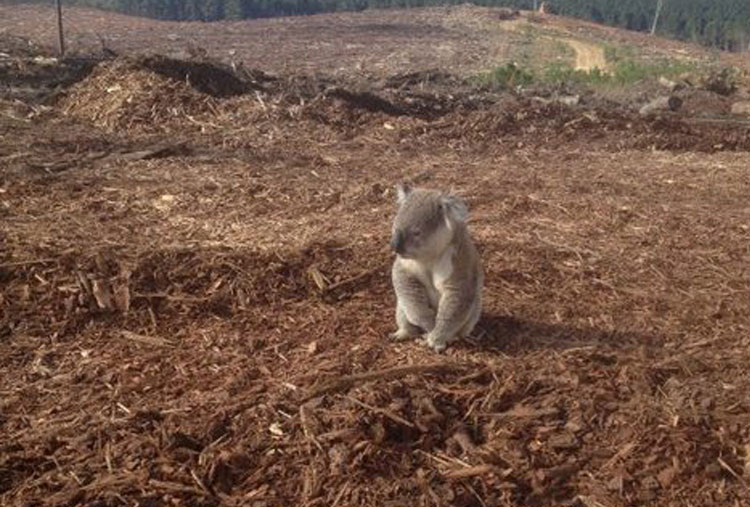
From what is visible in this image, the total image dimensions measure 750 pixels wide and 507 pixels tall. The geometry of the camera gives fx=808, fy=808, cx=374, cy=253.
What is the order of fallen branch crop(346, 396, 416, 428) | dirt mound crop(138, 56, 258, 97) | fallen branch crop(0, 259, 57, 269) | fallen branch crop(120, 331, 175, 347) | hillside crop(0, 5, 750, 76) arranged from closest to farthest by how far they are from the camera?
fallen branch crop(346, 396, 416, 428) < fallen branch crop(120, 331, 175, 347) < fallen branch crop(0, 259, 57, 269) < dirt mound crop(138, 56, 258, 97) < hillside crop(0, 5, 750, 76)

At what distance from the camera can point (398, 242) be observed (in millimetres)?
5078

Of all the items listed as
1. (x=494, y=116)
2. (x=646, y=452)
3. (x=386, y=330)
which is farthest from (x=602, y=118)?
(x=646, y=452)

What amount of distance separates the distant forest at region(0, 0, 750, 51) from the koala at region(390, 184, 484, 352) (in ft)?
157

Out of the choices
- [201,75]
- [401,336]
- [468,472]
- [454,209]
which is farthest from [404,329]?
[201,75]

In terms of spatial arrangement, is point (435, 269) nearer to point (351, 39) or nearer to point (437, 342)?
point (437, 342)

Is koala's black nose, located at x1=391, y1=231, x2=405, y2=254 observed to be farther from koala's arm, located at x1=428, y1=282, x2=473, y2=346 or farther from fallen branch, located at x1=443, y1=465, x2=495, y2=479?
fallen branch, located at x1=443, y1=465, x2=495, y2=479

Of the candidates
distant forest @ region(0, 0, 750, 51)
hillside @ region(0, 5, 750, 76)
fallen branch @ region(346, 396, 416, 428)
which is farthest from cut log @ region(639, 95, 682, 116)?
distant forest @ region(0, 0, 750, 51)

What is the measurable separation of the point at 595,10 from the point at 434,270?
7205 centimetres

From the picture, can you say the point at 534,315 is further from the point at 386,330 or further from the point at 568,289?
the point at 386,330

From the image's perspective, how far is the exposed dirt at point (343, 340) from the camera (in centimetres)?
435

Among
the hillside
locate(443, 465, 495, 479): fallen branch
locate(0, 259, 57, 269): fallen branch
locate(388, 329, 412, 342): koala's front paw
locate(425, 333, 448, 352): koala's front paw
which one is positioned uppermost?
locate(0, 259, 57, 269): fallen branch

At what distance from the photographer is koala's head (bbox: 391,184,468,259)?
514 centimetres

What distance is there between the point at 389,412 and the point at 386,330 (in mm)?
1272

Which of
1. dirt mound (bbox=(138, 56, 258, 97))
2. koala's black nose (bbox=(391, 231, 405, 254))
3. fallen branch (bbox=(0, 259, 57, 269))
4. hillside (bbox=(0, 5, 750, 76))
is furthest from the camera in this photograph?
hillside (bbox=(0, 5, 750, 76))
